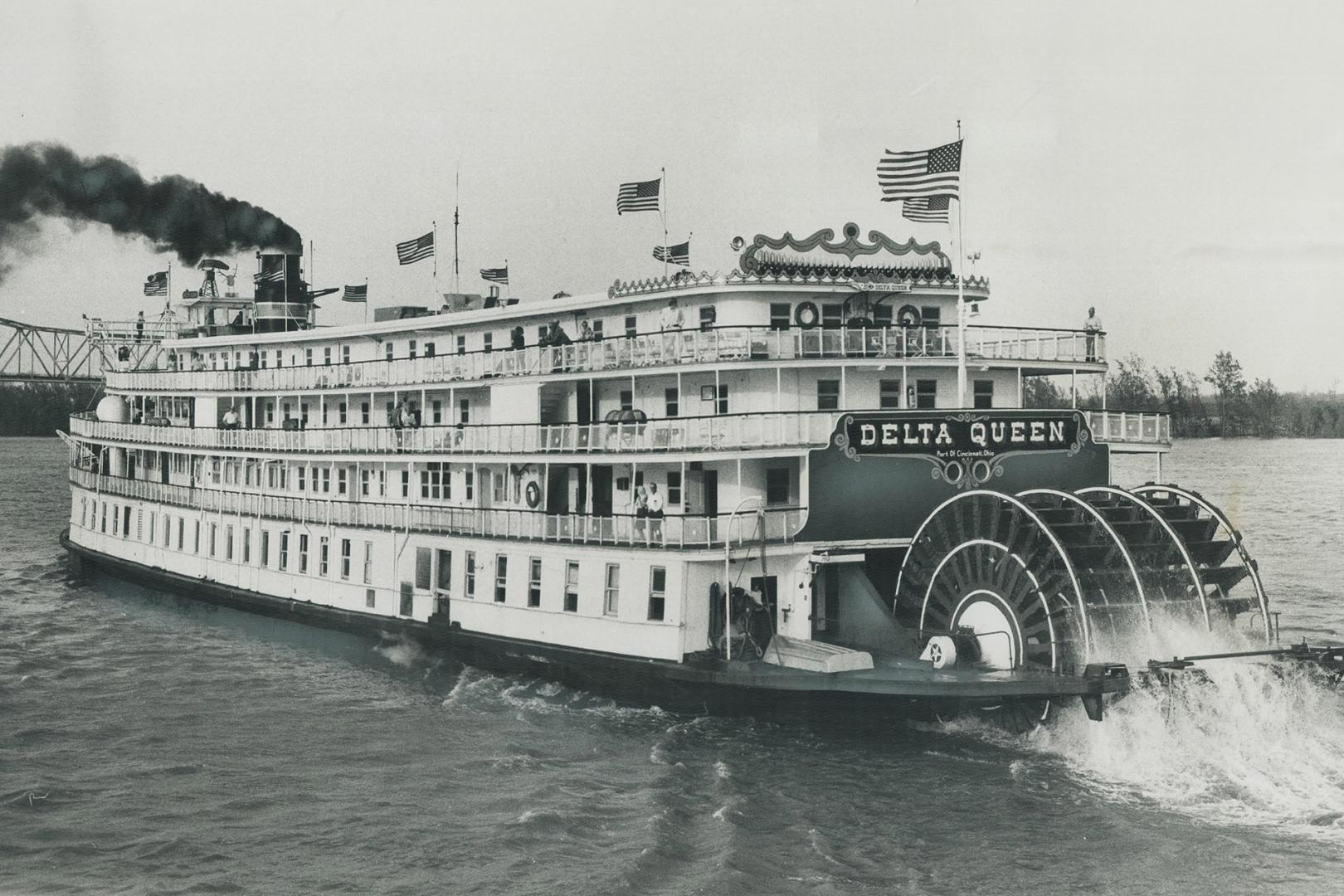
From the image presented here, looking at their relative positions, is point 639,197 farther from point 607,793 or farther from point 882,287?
point 607,793

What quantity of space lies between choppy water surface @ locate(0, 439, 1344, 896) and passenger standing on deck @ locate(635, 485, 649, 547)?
3201 mm

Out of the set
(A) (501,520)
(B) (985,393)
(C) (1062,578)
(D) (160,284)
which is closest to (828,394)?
(B) (985,393)

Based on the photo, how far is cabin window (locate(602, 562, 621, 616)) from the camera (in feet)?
83.3

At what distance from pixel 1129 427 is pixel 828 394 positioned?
21.3 ft

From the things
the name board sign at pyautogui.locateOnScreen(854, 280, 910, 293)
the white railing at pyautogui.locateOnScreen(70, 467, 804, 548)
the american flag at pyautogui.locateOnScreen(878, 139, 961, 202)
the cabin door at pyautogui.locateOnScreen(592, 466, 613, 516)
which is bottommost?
the white railing at pyautogui.locateOnScreen(70, 467, 804, 548)

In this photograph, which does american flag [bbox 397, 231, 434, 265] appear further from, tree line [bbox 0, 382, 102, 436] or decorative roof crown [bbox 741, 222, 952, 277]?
tree line [bbox 0, 382, 102, 436]

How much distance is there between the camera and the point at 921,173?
2559cm

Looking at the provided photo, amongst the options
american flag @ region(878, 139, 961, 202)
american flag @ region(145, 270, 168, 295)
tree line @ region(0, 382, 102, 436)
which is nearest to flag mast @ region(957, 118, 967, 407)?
american flag @ region(878, 139, 961, 202)

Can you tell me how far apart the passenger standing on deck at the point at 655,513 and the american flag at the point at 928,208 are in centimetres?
714

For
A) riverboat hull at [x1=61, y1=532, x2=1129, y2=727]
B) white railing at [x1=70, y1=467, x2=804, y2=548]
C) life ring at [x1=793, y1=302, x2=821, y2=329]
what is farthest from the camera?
life ring at [x1=793, y1=302, x2=821, y2=329]

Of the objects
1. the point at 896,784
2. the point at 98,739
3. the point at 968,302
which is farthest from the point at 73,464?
the point at 896,784

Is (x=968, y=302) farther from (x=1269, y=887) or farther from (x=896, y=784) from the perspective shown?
(x=1269, y=887)

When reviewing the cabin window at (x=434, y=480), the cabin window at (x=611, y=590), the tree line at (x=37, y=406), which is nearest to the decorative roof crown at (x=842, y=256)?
the cabin window at (x=611, y=590)

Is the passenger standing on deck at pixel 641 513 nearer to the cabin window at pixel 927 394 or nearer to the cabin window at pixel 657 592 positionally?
the cabin window at pixel 657 592
